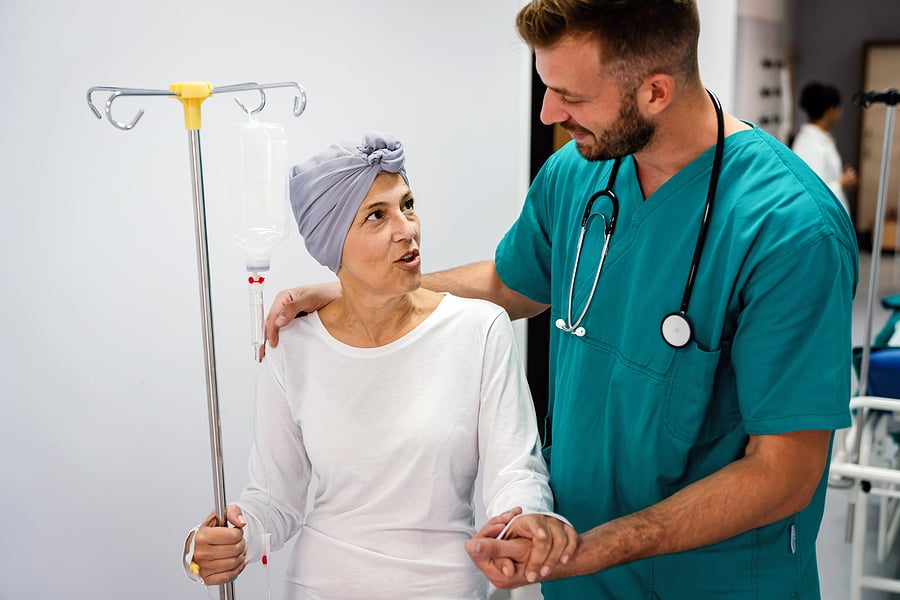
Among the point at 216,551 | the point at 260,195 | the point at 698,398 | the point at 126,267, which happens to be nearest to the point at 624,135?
the point at 698,398

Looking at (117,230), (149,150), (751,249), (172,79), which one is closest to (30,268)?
(117,230)

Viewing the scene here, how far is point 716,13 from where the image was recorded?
274cm

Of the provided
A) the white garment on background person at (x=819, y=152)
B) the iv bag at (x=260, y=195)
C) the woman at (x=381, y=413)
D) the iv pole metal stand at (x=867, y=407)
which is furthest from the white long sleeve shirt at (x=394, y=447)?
the white garment on background person at (x=819, y=152)

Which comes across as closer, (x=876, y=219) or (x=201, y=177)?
→ (x=201, y=177)

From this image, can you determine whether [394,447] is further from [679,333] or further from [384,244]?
[679,333]

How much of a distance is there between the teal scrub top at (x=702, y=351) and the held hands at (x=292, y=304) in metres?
0.42

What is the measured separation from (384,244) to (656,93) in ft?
1.64

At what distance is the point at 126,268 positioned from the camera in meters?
1.76

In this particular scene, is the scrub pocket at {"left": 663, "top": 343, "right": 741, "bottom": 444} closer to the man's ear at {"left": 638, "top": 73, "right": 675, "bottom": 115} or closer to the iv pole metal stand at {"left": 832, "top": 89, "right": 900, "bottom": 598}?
the man's ear at {"left": 638, "top": 73, "right": 675, "bottom": 115}

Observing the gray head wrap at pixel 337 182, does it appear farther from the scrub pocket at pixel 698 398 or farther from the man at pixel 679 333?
the scrub pocket at pixel 698 398

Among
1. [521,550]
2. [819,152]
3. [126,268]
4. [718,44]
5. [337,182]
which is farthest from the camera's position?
[819,152]

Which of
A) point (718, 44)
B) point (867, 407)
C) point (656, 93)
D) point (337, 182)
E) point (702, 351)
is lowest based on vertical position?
point (867, 407)

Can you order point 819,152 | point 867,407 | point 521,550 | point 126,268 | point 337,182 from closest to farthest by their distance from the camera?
point 521,550 < point 337,182 < point 126,268 < point 867,407 < point 819,152

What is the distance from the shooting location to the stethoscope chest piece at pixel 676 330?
1260 mm
